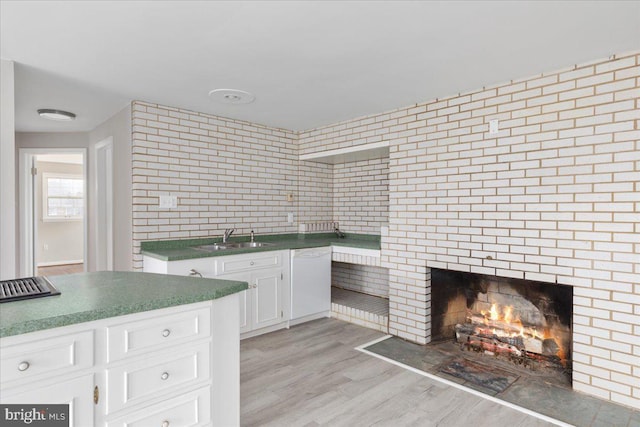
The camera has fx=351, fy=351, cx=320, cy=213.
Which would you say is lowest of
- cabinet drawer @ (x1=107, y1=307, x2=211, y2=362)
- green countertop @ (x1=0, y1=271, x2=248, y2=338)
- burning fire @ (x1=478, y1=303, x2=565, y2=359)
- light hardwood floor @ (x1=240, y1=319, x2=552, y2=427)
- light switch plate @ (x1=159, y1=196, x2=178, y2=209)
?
light hardwood floor @ (x1=240, y1=319, x2=552, y2=427)

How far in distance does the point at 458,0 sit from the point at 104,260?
5027mm

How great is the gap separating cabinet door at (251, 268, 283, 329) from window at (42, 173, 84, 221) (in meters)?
6.32

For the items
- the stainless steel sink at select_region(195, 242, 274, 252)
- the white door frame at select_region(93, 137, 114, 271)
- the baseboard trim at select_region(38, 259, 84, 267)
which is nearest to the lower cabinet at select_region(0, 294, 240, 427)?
the stainless steel sink at select_region(195, 242, 274, 252)

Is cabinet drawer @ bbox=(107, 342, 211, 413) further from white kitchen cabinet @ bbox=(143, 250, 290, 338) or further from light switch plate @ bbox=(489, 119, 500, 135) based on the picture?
light switch plate @ bbox=(489, 119, 500, 135)

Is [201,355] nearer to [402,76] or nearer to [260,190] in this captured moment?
[402,76]

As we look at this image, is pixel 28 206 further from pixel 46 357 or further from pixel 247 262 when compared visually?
pixel 46 357

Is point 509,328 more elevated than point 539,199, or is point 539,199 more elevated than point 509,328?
point 539,199

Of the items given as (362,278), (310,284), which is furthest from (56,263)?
(362,278)

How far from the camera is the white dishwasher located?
4.00 meters

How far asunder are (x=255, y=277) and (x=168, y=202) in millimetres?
1195

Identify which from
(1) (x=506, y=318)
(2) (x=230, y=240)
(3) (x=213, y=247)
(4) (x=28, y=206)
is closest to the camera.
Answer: (1) (x=506, y=318)

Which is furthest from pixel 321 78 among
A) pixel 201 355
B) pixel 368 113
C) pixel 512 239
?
pixel 201 355

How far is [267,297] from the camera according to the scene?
3752mm

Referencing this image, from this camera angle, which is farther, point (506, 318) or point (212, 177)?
point (212, 177)
